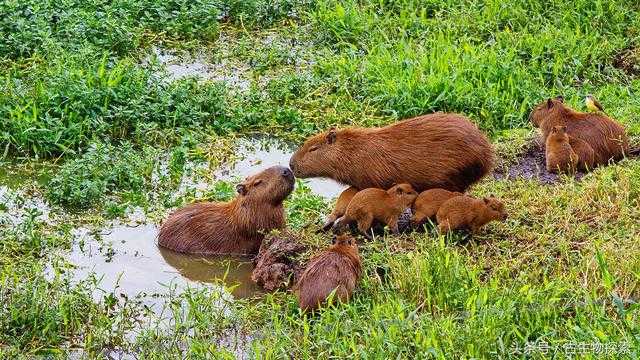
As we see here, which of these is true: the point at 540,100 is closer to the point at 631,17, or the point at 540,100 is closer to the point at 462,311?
the point at 631,17

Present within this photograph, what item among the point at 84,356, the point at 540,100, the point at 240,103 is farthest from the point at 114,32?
the point at 84,356

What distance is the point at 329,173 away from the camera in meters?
7.44

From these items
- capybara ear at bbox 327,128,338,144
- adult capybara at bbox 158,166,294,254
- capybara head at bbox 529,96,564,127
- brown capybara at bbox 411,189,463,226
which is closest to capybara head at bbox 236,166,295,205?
adult capybara at bbox 158,166,294,254

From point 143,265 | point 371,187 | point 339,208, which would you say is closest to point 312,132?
point 371,187

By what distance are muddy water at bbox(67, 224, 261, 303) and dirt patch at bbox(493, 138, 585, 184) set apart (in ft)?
6.59

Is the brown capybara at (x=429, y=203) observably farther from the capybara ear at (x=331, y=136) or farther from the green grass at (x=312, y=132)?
the capybara ear at (x=331, y=136)

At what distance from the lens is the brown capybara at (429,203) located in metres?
6.95

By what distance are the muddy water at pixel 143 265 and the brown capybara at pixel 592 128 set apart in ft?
8.01

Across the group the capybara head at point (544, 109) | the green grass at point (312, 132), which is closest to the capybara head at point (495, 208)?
the green grass at point (312, 132)

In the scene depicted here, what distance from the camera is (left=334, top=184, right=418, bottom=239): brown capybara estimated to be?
6.96 metres

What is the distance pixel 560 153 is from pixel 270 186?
→ 2.05m

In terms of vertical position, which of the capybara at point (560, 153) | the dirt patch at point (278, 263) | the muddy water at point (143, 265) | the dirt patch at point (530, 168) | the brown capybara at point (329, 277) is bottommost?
the muddy water at point (143, 265)

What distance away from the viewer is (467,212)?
6820mm

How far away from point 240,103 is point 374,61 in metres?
1.23
